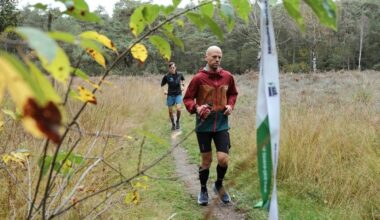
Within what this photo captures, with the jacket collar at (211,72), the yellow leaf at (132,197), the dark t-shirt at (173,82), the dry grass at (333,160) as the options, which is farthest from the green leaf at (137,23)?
the dark t-shirt at (173,82)

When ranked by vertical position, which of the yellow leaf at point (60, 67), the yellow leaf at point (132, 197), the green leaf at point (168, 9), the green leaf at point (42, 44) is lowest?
the yellow leaf at point (132, 197)

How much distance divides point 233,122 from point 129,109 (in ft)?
11.2

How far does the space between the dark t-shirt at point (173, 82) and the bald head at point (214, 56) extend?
6.46 meters

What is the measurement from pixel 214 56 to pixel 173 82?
6618 mm

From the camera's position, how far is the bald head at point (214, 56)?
4914 mm

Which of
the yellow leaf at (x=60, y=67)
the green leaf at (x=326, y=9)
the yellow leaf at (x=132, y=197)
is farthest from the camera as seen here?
the yellow leaf at (x=132, y=197)

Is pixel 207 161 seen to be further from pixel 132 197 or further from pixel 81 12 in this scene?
pixel 81 12

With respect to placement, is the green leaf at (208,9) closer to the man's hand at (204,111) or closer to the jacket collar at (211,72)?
the man's hand at (204,111)

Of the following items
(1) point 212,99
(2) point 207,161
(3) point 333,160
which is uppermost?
(1) point 212,99

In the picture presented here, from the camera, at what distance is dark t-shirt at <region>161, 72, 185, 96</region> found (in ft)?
37.6

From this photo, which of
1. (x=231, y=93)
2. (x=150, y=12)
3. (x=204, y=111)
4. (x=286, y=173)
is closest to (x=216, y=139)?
(x=231, y=93)

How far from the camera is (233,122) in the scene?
996cm

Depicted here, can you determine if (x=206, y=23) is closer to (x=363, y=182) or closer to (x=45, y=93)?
(x=45, y=93)

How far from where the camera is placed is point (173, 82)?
11.5 m
